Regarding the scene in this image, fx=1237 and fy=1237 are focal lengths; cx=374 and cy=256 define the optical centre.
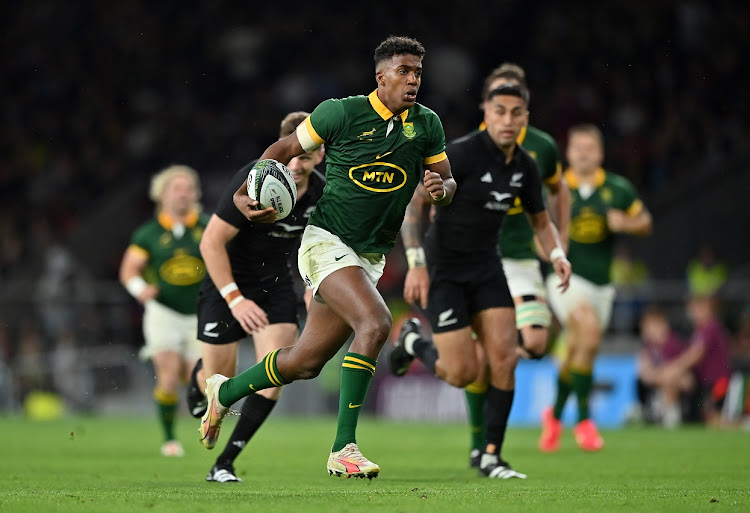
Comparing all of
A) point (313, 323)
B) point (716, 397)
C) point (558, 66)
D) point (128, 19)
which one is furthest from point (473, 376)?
point (128, 19)

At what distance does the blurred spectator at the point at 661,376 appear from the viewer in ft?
52.7

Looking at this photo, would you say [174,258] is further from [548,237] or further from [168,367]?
[548,237]

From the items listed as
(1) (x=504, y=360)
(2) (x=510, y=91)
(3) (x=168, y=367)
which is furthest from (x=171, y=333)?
(2) (x=510, y=91)

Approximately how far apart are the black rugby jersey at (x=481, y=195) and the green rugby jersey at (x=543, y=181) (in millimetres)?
336

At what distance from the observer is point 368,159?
6934mm

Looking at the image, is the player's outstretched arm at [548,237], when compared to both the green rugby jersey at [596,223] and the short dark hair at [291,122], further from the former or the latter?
the green rugby jersey at [596,223]

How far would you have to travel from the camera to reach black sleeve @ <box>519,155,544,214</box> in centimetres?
860

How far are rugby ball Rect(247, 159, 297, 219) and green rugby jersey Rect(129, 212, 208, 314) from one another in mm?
5369

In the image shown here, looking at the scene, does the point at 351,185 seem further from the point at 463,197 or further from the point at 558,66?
the point at 558,66

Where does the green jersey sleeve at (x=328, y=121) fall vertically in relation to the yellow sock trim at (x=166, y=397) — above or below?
above

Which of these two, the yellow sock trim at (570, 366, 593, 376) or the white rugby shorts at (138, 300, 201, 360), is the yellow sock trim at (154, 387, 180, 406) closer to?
the white rugby shorts at (138, 300, 201, 360)

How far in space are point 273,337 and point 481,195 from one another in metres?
Result: 1.74

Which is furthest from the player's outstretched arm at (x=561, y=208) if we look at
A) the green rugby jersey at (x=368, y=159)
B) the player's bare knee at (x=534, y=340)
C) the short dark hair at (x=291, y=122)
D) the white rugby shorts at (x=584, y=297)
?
the green rugby jersey at (x=368, y=159)

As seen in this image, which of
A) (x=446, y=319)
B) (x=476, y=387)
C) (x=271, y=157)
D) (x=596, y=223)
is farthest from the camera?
(x=596, y=223)
